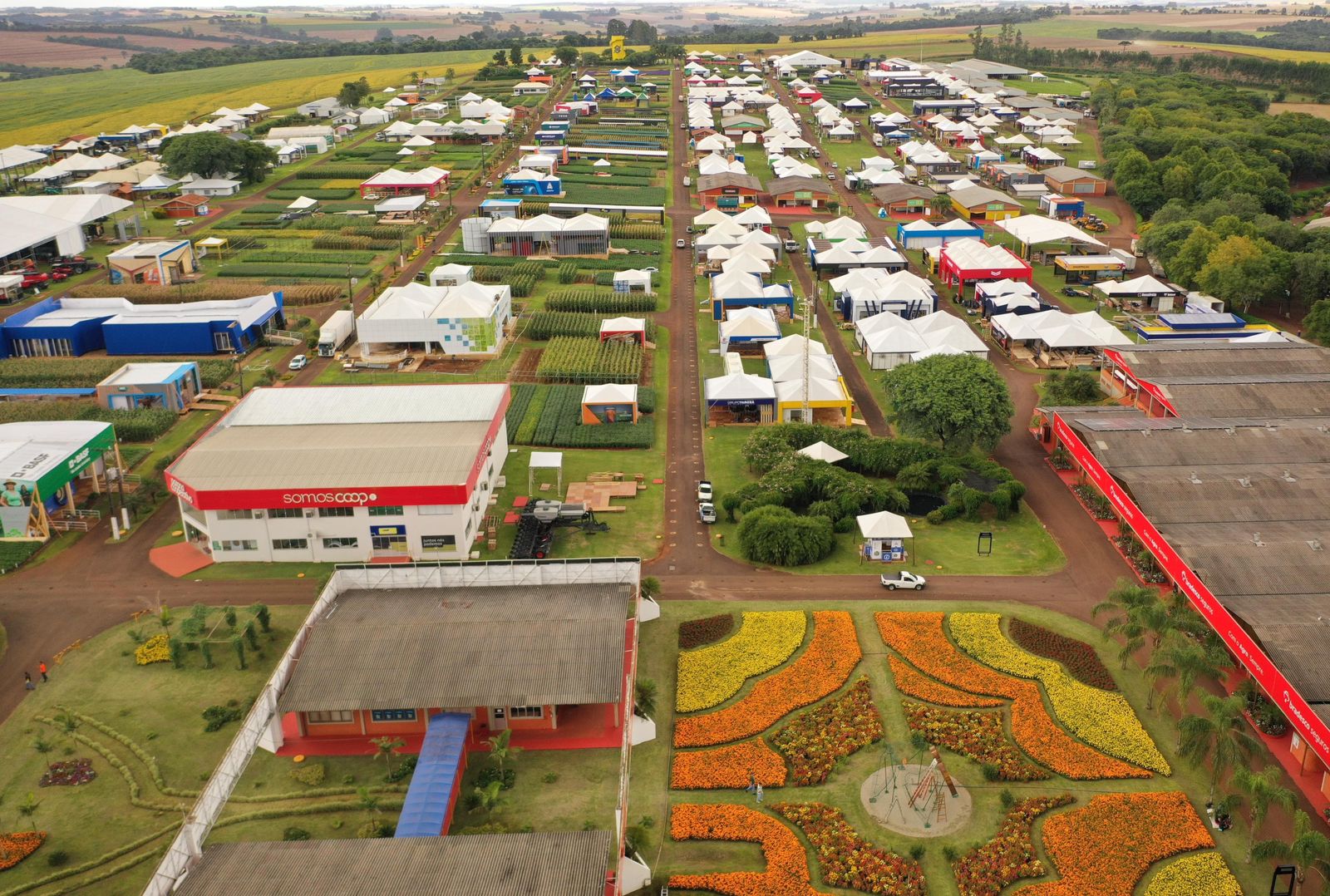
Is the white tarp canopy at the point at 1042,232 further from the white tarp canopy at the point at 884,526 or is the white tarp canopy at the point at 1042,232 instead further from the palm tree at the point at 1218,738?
the palm tree at the point at 1218,738

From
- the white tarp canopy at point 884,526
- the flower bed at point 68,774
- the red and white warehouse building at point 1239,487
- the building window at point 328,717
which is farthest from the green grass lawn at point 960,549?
the flower bed at point 68,774

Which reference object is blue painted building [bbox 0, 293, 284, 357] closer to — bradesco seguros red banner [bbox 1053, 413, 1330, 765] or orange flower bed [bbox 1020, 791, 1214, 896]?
bradesco seguros red banner [bbox 1053, 413, 1330, 765]

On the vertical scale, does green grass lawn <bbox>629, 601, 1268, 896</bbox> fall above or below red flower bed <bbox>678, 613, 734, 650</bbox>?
below

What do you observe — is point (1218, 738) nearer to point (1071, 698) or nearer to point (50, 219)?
point (1071, 698)

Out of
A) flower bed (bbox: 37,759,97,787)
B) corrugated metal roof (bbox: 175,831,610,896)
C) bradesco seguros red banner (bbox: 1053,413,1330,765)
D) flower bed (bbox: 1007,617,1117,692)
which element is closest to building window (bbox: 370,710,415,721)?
corrugated metal roof (bbox: 175,831,610,896)

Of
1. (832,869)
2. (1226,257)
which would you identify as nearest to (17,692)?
(832,869)

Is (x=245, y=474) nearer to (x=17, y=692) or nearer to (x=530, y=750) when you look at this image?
(x=17, y=692)
